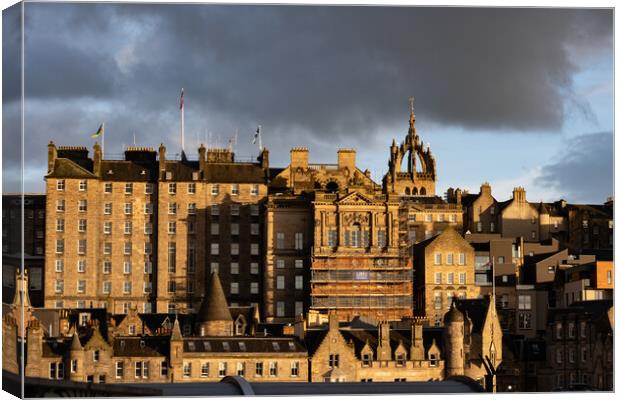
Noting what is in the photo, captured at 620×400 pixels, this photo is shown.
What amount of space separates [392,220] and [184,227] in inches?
580

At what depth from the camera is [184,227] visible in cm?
13750

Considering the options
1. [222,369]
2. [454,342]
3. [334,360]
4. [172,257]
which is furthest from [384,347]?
[172,257]

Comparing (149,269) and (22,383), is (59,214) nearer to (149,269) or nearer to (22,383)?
(149,269)

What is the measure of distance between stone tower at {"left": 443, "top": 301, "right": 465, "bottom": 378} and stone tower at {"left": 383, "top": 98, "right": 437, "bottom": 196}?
1226 inches

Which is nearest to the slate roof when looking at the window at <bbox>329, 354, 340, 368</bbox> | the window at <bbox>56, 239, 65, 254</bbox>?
the window at <bbox>329, 354, 340, 368</bbox>

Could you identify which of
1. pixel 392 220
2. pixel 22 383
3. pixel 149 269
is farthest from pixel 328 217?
pixel 22 383

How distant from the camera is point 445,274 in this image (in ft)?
439

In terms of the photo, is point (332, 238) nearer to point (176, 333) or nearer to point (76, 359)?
point (176, 333)

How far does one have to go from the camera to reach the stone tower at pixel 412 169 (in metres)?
152

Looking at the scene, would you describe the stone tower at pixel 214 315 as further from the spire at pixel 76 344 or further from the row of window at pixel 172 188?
the row of window at pixel 172 188

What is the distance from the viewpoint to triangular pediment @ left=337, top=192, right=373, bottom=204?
13512 centimetres

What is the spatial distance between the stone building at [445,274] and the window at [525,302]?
340 centimetres

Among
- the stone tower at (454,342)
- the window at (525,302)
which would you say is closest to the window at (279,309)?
the window at (525,302)

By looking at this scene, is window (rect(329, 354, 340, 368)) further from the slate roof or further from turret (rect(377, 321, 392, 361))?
turret (rect(377, 321, 392, 361))
